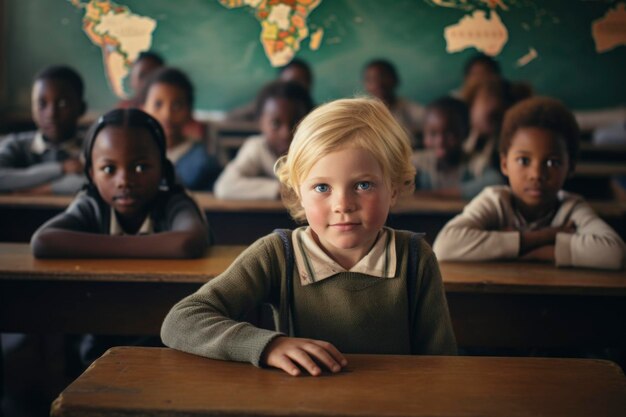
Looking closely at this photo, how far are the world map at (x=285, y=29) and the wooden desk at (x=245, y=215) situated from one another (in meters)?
1.56

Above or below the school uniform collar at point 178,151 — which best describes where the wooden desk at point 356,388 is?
below

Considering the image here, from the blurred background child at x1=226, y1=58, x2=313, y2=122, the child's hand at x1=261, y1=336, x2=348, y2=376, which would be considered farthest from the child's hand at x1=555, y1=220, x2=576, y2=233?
the blurred background child at x1=226, y1=58, x2=313, y2=122

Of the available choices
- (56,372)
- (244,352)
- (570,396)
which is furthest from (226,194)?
(570,396)

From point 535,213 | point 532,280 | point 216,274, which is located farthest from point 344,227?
point 535,213

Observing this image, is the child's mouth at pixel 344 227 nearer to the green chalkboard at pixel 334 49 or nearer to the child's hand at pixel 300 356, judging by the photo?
the child's hand at pixel 300 356

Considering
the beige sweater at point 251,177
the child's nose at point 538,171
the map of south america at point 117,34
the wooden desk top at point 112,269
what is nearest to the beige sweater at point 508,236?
the child's nose at point 538,171

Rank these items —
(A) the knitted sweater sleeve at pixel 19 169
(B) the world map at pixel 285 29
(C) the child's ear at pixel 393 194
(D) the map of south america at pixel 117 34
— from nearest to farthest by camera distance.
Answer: (C) the child's ear at pixel 393 194, (A) the knitted sweater sleeve at pixel 19 169, (D) the map of south america at pixel 117 34, (B) the world map at pixel 285 29

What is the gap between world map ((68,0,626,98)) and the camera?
14.5ft

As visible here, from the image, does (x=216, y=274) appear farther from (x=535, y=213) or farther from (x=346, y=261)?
(x=535, y=213)

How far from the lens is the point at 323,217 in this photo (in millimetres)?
1273

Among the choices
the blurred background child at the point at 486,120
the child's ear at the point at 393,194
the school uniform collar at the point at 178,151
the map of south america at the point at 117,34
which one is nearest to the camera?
the child's ear at the point at 393,194

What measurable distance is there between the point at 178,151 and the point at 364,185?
103 inches

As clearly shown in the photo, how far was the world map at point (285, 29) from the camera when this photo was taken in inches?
174

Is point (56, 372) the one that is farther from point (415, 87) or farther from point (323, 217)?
point (415, 87)
